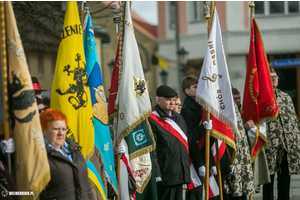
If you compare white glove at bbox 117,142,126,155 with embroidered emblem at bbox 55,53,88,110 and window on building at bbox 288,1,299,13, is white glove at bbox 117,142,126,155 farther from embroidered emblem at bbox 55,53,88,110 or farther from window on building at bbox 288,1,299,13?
window on building at bbox 288,1,299,13

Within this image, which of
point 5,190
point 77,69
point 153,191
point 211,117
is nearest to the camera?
point 5,190

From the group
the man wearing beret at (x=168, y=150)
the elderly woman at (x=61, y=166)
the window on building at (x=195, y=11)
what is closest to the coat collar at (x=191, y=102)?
the man wearing beret at (x=168, y=150)

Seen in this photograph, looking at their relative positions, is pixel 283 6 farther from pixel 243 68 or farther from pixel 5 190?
pixel 5 190

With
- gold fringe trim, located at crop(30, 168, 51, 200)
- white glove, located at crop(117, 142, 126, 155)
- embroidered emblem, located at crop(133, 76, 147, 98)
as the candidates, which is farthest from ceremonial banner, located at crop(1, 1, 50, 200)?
embroidered emblem, located at crop(133, 76, 147, 98)

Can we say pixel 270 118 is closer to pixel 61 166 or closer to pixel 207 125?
pixel 207 125

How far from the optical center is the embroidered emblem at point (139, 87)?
5.77 m

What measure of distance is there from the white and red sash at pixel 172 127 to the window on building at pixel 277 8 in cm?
1636

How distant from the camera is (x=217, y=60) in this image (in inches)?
260

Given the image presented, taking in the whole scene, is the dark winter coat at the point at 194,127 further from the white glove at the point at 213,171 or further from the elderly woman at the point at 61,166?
the elderly woman at the point at 61,166

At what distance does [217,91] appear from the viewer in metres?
6.53

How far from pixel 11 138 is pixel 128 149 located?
1959 millimetres

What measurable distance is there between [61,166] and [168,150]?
81.9 inches

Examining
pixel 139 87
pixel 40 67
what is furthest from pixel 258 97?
pixel 40 67

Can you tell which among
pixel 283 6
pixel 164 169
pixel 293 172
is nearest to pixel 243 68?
pixel 283 6
